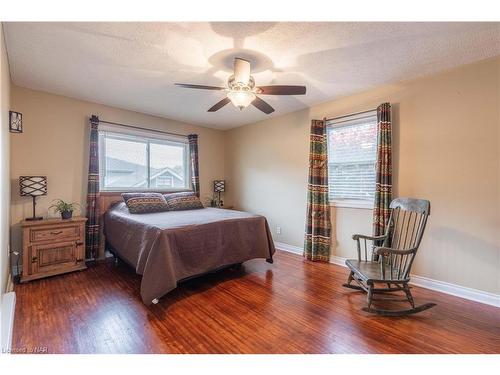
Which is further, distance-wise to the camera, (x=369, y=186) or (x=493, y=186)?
(x=369, y=186)

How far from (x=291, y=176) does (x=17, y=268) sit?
3.87m

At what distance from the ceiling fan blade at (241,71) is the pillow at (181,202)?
233 cm

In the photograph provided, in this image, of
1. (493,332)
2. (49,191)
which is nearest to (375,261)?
(493,332)

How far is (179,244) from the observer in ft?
7.77

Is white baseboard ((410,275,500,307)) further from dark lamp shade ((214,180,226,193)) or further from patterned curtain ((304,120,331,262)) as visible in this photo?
dark lamp shade ((214,180,226,193))

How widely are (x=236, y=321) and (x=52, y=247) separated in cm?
247

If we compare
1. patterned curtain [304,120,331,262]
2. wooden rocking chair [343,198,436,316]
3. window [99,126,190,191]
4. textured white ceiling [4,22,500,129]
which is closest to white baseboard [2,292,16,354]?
window [99,126,190,191]

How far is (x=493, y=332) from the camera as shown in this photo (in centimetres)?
179

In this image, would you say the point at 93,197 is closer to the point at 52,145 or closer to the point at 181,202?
the point at 52,145

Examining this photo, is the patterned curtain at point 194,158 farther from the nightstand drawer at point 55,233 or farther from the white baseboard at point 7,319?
the white baseboard at point 7,319

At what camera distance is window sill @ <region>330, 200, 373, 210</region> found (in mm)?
3064

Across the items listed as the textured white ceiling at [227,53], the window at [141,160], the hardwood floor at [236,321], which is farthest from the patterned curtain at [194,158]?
the hardwood floor at [236,321]

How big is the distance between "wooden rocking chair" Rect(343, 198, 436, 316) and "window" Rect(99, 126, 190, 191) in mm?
3360
